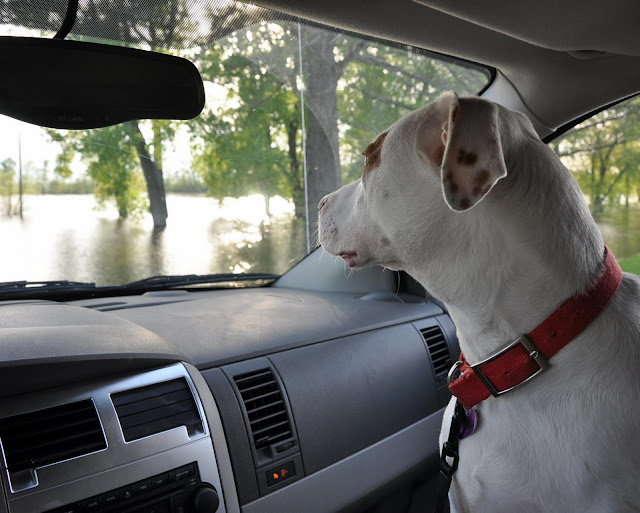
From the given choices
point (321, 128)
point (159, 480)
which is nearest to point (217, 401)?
point (159, 480)

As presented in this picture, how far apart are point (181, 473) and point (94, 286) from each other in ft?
5.90

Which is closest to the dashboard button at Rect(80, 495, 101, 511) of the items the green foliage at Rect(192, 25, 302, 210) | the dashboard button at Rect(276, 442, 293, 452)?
the dashboard button at Rect(276, 442, 293, 452)

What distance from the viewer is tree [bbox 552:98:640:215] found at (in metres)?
3.54

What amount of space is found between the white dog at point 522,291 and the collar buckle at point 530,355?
0.03 metres

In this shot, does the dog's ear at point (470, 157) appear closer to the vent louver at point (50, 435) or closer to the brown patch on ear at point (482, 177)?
the brown patch on ear at point (482, 177)

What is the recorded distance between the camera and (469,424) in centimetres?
207

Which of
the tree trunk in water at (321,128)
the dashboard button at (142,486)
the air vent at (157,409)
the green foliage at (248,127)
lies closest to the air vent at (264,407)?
the air vent at (157,409)

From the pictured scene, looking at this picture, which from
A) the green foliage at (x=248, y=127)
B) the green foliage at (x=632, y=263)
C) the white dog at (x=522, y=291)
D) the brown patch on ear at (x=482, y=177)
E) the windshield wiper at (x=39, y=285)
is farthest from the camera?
the green foliage at (x=248, y=127)

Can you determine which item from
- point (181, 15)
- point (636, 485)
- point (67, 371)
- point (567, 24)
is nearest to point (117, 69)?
point (181, 15)

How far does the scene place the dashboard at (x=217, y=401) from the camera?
1.96 m

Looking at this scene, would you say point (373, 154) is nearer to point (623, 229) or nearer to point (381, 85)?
point (381, 85)

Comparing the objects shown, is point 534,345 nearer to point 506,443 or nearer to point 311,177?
point 506,443

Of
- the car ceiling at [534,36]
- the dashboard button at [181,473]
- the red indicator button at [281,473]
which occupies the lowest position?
the red indicator button at [281,473]

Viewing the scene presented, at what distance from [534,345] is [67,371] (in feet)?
Result: 5.24
